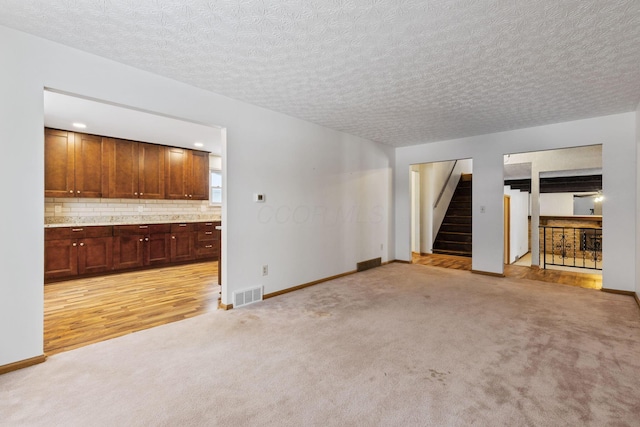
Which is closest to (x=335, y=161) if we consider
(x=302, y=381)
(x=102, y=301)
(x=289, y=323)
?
(x=289, y=323)

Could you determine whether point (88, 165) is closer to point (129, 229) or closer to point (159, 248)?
point (129, 229)

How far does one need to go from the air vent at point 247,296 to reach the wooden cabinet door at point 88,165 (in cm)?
357

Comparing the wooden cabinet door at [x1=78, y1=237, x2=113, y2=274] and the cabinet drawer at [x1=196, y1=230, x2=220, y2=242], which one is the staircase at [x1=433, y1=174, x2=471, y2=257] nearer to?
the cabinet drawer at [x1=196, y1=230, x2=220, y2=242]

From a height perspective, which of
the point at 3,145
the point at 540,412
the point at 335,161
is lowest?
the point at 540,412

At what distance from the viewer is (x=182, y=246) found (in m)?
5.79

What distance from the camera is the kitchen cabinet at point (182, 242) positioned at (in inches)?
223

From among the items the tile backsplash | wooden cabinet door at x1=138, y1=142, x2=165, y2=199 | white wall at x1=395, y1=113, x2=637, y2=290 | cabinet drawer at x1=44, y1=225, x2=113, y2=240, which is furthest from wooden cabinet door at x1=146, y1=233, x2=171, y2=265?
white wall at x1=395, y1=113, x2=637, y2=290

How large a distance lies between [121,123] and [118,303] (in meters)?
2.66

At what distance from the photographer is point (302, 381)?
6.34 ft

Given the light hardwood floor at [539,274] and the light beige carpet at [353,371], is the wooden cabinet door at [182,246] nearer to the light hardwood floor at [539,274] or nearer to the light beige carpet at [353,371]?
the light beige carpet at [353,371]

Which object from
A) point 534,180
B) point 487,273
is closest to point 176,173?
point 487,273

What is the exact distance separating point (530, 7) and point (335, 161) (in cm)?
316

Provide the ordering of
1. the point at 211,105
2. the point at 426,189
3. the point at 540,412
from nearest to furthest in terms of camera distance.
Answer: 1. the point at 540,412
2. the point at 211,105
3. the point at 426,189

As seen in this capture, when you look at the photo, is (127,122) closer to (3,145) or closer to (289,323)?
(3,145)
